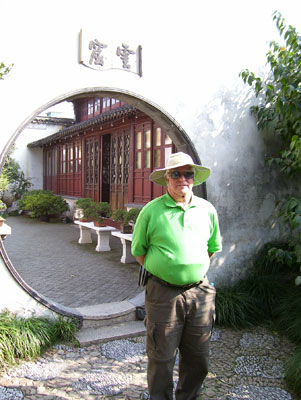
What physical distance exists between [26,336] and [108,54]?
3263 mm

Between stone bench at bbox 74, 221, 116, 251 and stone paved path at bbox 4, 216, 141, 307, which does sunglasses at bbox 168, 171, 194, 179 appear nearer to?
stone paved path at bbox 4, 216, 141, 307

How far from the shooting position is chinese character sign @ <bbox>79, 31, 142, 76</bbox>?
4.41 metres

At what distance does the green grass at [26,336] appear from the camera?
378 centimetres

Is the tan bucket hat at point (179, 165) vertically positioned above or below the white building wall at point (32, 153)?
below

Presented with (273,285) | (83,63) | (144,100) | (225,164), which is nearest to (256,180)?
(225,164)

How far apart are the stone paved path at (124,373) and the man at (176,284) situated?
0.68m

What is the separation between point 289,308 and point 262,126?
257 cm

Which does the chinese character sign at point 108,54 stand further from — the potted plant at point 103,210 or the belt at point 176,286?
the potted plant at point 103,210

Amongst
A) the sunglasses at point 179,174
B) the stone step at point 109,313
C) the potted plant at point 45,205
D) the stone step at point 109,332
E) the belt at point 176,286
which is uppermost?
the sunglasses at point 179,174

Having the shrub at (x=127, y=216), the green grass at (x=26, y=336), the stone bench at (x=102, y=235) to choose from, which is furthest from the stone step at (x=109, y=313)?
the stone bench at (x=102, y=235)

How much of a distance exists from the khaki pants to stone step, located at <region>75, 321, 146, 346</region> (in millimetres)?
1543

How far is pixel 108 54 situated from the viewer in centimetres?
457

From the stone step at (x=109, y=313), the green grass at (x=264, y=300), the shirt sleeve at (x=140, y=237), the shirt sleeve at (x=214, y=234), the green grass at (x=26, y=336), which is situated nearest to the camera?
the shirt sleeve at (x=140, y=237)

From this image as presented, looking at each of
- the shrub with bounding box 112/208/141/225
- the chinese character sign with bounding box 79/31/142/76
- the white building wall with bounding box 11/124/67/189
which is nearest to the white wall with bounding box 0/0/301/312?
the chinese character sign with bounding box 79/31/142/76
